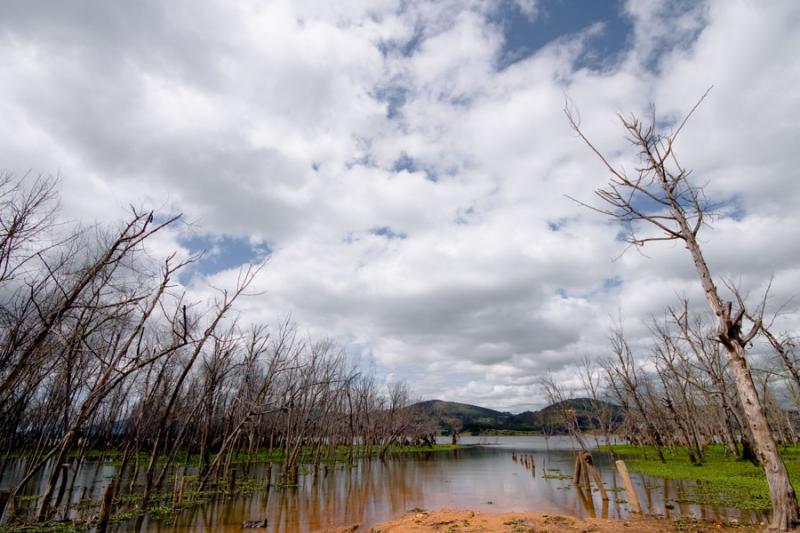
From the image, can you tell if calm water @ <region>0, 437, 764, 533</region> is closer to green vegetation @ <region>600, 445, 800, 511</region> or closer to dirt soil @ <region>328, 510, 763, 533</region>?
green vegetation @ <region>600, 445, 800, 511</region>

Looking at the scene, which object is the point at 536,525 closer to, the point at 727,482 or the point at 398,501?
the point at 398,501

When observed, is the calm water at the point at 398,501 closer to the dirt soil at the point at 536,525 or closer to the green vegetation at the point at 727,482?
the green vegetation at the point at 727,482

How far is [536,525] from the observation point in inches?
524

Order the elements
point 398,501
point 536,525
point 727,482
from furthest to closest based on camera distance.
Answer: point 727,482, point 398,501, point 536,525

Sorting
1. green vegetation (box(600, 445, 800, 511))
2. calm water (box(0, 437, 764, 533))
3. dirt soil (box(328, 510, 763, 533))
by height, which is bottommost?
calm water (box(0, 437, 764, 533))

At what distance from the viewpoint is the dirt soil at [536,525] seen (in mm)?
12570

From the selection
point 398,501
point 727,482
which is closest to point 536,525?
point 398,501

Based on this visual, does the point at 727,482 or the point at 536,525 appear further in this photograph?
the point at 727,482

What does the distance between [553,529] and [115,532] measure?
47.5 feet

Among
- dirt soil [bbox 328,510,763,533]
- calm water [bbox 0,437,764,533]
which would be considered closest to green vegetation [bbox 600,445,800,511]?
calm water [bbox 0,437,764,533]

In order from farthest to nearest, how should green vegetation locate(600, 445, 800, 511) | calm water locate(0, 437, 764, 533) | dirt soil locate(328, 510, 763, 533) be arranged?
1. green vegetation locate(600, 445, 800, 511)
2. calm water locate(0, 437, 764, 533)
3. dirt soil locate(328, 510, 763, 533)

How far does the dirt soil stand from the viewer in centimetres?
1257

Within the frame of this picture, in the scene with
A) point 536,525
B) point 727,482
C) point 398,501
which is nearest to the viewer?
point 536,525

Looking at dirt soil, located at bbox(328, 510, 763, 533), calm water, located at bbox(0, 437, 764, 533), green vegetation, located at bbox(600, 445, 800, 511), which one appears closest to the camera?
dirt soil, located at bbox(328, 510, 763, 533)
